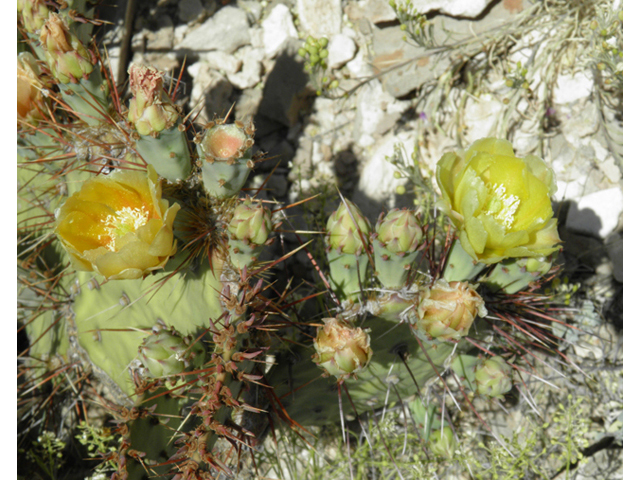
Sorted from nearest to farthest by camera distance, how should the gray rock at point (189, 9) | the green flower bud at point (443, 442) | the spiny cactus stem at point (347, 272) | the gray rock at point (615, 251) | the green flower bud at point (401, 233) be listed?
the green flower bud at point (401, 233)
the spiny cactus stem at point (347, 272)
the green flower bud at point (443, 442)
the gray rock at point (615, 251)
the gray rock at point (189, 9)

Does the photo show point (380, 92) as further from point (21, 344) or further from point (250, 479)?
point (21, 344)

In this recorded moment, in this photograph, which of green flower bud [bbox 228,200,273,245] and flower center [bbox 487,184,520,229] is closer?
green flower bud [bbox 228,200,273,245]

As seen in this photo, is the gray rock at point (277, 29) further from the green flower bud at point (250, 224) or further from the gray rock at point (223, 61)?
the green flower bud at point (250, 224)

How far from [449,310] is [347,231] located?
367mm

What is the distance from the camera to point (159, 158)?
4.06 ft

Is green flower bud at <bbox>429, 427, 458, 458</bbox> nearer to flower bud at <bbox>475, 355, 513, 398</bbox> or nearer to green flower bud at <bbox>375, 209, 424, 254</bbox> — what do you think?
flower bud at <bbox>475, 355, 513, 398</bbox>

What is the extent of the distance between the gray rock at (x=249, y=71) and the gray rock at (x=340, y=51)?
1.09 ft

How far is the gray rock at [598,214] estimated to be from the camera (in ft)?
6.67

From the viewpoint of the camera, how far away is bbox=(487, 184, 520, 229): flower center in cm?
132

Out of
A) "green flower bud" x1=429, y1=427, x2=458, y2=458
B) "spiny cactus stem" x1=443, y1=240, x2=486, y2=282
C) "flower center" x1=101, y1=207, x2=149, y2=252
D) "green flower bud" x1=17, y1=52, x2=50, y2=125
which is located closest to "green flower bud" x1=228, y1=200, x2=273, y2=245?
"flower center" x1=101, y1=207, x2=149, y2=252

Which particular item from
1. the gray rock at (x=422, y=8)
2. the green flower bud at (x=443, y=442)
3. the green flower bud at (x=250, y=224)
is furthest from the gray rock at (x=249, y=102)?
the green flower bud at (x=443, y=442)

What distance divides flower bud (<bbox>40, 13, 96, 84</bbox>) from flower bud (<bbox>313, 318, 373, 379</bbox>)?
95cm

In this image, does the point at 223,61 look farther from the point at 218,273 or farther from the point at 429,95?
the point at 218,273

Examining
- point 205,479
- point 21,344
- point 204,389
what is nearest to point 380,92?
point 204,389
